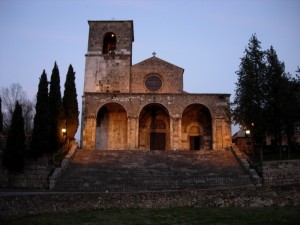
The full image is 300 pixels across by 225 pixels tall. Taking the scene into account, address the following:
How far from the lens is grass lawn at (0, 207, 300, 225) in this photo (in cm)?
1055

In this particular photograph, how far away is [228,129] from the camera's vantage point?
80.3ft

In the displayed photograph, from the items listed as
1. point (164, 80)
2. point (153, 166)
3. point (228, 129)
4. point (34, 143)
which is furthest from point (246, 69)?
point (34, 143)

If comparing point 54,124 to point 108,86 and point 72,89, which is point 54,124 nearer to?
point 72,89

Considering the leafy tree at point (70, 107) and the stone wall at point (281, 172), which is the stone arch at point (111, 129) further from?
the stone wall at point (281, 172)

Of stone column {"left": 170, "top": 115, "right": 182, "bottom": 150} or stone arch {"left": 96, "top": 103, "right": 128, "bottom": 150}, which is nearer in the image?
stone column {"left": 170, "top": 115, "right": 182, "bottom": 150}

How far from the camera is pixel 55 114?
21266mm

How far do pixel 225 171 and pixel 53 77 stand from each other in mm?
13198

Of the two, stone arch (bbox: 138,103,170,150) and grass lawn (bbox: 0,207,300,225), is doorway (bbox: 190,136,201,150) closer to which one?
stone arch (bbox: 138,103,170,150)

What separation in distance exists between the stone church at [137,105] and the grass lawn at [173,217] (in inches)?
448

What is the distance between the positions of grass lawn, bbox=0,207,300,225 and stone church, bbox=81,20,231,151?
37.4ft

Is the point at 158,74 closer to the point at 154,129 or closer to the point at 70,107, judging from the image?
the point at 154,129

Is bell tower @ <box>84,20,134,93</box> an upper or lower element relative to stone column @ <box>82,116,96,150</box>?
upper

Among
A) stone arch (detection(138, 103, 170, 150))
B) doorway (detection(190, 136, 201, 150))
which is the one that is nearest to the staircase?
stone arch (detection(138, 103, 170, 150))

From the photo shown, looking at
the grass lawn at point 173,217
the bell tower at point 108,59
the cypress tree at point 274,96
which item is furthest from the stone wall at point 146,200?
the bell tower at point 108,59
